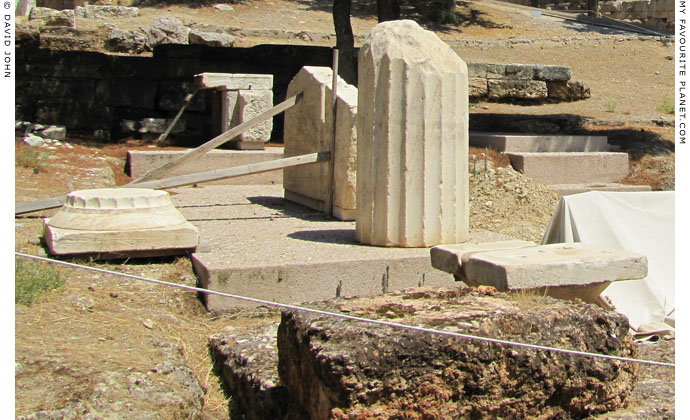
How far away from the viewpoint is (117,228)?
5582mm

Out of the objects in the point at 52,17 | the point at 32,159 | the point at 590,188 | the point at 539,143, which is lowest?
the point at 590,188

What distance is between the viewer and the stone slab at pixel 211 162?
978cm

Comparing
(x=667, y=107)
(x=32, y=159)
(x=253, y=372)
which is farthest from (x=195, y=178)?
(x=667, y=107)

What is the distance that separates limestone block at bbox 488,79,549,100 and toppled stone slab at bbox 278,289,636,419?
1306cm

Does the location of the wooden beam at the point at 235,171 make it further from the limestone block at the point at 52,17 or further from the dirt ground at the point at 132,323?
the limestone block at the point at 52,17

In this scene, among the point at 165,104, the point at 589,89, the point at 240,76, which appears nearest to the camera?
the point at 240,76

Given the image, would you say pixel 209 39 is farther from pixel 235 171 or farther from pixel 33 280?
pixel 33 280

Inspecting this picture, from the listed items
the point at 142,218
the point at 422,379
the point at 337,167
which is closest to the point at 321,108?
the point at 337,167

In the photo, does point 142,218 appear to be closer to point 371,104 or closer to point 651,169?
point 371,104

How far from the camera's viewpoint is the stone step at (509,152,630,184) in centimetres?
1069

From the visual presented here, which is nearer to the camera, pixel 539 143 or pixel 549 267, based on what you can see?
pixel 549 267

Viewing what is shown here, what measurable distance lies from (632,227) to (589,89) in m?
11.5

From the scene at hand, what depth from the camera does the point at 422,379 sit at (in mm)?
3156

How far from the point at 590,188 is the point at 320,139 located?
15.2 feet
